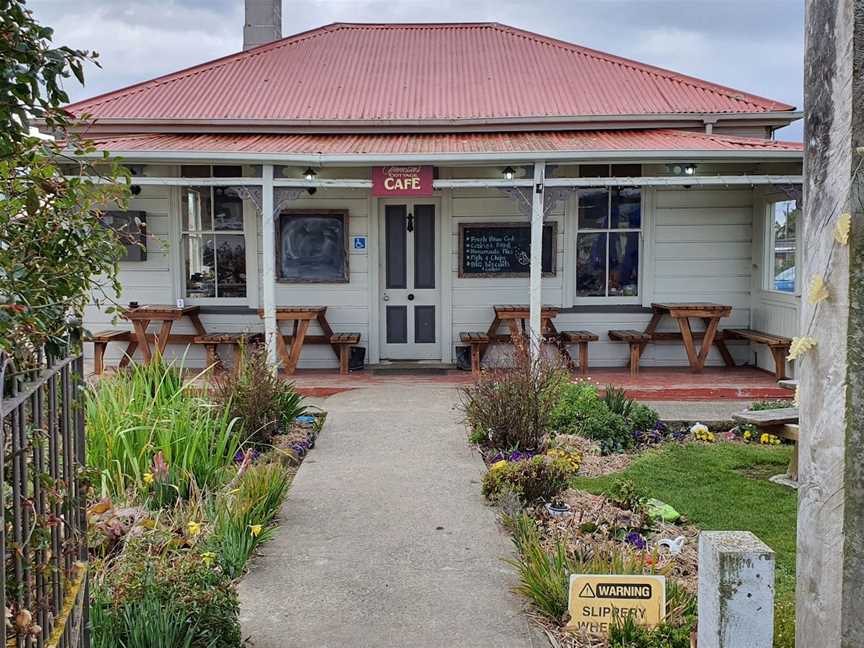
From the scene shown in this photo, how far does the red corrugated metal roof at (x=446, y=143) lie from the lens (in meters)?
9.86

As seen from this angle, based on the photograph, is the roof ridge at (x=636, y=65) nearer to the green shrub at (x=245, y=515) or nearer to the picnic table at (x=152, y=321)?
the picnic table at (x=152, y=321)

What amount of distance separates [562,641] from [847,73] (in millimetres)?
2719

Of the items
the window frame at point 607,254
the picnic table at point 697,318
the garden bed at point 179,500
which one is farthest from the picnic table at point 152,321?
the picnic table at point 697,318

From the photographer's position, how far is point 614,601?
3.66 meters

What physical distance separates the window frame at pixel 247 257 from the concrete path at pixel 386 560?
15.3ft

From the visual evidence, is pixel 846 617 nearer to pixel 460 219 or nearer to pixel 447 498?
pixel 447 498

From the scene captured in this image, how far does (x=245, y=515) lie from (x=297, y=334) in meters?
6.14

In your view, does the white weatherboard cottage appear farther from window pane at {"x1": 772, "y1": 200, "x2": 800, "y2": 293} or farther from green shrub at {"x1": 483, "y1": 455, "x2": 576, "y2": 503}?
green shrub at {"x1": 483, "y1": 455, "x2": 576, "y2": 503}

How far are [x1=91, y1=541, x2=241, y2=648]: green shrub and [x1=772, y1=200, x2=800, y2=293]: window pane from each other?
29.8 feet

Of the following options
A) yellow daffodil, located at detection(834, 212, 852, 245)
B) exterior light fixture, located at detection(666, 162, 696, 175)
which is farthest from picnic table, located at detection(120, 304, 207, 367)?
yellow daffodil, located at detection(834, 212, 852, 245)

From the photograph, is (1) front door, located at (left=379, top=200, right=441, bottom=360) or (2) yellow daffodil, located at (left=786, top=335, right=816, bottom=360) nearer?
(2) yellow daffodil, located at (left=786, top=335, right=816, bottom=360)

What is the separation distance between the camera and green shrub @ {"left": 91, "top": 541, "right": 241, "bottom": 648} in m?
3.43

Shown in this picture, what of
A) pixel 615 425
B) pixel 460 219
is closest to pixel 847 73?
pixel 615 425

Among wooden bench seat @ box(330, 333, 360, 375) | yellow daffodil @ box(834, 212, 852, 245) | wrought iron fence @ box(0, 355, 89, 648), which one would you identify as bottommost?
wooden bench seat @ box(330, 333, 360, 375)
